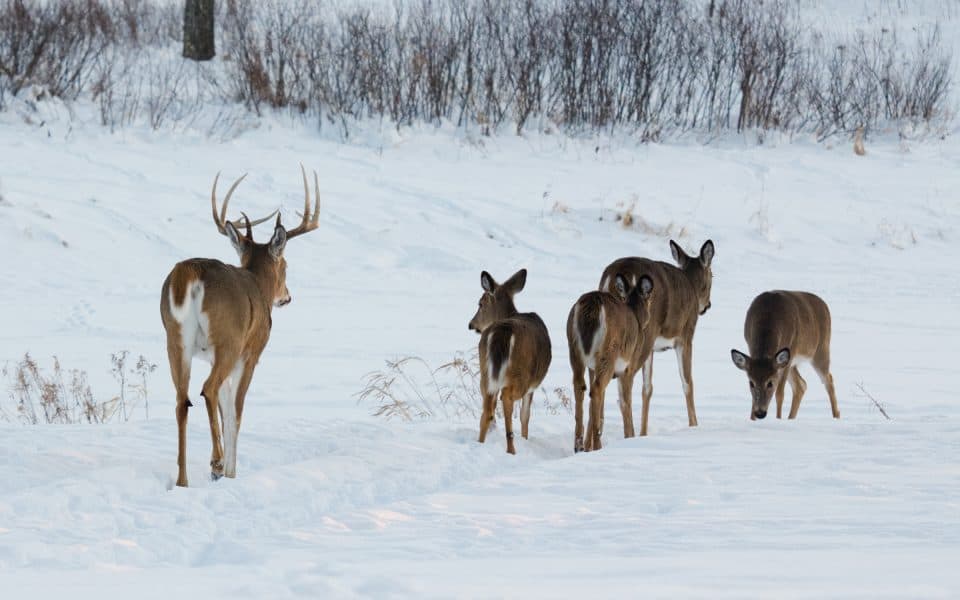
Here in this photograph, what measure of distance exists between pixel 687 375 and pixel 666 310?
20.7 inches

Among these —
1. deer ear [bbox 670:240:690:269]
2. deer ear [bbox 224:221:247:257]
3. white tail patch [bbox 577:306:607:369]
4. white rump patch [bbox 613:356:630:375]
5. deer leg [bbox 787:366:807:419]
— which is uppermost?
deer ear [bbox 224:221:247:257]

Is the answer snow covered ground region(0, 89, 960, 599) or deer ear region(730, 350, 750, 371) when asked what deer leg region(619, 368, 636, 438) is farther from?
deer ear region(730, 350, 750, 371)

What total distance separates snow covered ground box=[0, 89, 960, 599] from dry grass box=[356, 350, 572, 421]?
265 millimetres

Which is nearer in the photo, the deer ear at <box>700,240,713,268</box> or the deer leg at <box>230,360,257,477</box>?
the deer leg at <box>230,360,257,477</box>

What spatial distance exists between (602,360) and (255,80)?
1402 cm

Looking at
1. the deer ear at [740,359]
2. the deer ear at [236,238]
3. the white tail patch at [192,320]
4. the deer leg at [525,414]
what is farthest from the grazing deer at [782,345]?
the white tail patch at [192,320]

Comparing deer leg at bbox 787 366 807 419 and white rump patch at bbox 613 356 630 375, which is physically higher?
white rump patch at bbox 613 356 630 375

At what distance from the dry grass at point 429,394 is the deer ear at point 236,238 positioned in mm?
1762

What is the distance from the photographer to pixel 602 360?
8.18 metres

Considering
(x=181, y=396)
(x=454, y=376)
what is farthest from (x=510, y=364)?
(x=454, y=376)

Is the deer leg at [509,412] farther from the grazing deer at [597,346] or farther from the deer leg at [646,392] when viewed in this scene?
the deer leg at [646,392]

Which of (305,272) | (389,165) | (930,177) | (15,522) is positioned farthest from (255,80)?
(15,522)

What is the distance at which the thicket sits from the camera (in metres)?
20.8

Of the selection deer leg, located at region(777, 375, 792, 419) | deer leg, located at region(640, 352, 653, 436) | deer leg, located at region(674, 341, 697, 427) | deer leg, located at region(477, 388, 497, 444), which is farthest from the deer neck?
deer leg, located at region(777, 375, 792, 419)
